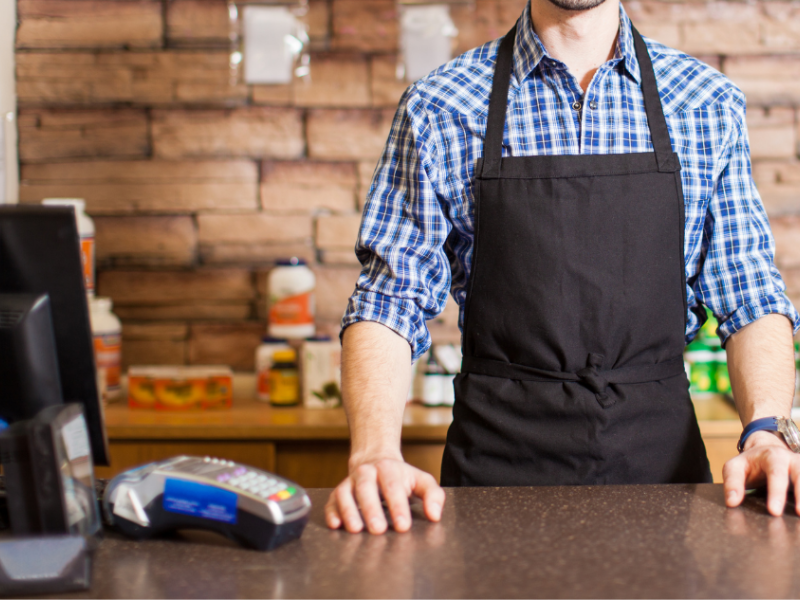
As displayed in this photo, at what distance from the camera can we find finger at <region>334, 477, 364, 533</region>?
0.77m

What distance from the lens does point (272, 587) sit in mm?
631

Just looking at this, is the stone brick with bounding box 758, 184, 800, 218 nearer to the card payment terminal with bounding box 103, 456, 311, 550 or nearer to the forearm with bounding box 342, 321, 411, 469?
the forearm with bounding box 342, 321, 411, 469

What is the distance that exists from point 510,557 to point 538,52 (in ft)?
2.82

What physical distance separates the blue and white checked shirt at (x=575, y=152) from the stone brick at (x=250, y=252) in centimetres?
102

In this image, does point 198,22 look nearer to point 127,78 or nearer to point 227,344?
point 127,78

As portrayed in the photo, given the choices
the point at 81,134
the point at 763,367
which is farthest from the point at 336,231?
the point at 763,367

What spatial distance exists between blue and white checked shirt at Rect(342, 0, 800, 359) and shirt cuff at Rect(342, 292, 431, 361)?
37 mm

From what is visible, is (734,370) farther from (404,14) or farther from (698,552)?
(404,14)

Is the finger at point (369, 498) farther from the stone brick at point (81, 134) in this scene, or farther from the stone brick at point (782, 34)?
the stone brick at point (782, 34)

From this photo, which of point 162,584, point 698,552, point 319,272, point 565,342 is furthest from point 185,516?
point 319,272

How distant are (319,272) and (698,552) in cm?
168

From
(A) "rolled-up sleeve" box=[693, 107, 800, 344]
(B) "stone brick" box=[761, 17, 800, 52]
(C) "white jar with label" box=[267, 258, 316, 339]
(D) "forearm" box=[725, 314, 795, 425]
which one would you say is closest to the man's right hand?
(D) "forearm" box=[725, 314, 795, 425]

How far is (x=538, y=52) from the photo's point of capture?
1.24 meters

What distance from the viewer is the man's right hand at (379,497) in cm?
77
